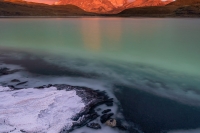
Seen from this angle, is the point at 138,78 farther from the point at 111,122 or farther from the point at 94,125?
the point at 94,125

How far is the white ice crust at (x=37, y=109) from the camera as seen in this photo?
803 centimetres

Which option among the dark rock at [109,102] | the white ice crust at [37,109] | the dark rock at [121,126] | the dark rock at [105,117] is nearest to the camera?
the white ice crust at [37,109]

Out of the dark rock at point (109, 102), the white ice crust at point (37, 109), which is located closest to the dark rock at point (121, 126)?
the dark rock at point (109, 102)

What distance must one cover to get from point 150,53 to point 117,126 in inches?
611

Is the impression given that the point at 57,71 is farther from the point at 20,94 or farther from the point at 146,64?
the point at 146,64

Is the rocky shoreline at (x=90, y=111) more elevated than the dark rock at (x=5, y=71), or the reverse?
the dark rock at (x=5, y=71)

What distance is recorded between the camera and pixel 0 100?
10.0m

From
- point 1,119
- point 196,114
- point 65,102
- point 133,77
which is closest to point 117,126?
point 65,102

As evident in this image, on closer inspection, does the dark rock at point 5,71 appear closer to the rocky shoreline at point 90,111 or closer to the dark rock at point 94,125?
the rocky shoreline at point 90,111

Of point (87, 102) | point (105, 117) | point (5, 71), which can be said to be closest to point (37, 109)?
point (87, 102)

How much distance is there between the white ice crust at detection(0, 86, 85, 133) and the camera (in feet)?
26.3

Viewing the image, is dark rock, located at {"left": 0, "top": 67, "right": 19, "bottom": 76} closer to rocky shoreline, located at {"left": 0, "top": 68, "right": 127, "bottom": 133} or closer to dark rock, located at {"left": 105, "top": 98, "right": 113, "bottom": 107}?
rocky shoreline, located at {"left": 0, "top": 68, "right": 127, "bottom": 133}

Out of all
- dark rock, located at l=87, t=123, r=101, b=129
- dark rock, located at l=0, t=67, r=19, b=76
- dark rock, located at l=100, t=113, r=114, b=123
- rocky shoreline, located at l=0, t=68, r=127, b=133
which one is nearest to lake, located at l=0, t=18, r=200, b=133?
dark rock, located at l=87, t=123, r=101, b=129

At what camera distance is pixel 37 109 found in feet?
30.4
